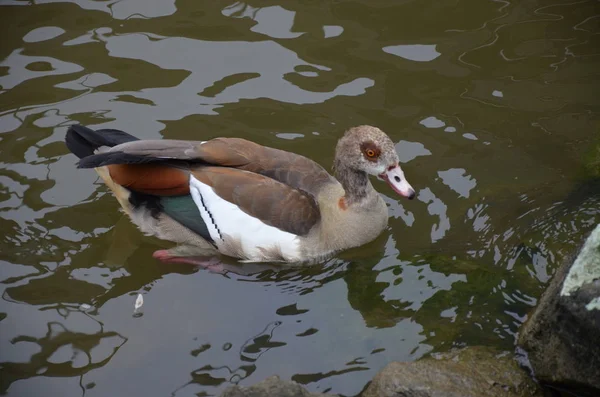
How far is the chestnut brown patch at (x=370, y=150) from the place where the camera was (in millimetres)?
5832

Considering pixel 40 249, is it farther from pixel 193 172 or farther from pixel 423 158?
pixel 423 158

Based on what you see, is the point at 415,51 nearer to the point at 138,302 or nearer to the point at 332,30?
the point at 332,30

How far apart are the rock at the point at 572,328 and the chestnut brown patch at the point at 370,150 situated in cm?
182

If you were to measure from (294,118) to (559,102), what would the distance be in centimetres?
260

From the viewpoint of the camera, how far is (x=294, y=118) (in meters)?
7.25

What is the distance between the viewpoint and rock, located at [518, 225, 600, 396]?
4055 mm

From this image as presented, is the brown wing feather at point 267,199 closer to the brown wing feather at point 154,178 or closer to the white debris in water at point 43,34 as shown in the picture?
the brown wing feather at point 154,178

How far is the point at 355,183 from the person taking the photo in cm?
615

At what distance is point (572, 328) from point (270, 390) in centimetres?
172

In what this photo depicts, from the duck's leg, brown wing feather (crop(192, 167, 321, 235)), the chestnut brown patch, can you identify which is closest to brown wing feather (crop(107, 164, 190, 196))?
brown wing feather (crop(192, 167, 321, 235))

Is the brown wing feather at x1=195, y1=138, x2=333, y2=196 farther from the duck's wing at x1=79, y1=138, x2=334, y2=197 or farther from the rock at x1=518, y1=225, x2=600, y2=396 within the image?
the rock at x1=518, y1=225, x2=600, y2=396

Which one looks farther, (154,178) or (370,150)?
(154,178)

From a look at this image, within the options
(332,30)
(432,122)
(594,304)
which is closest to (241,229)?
(432,122)

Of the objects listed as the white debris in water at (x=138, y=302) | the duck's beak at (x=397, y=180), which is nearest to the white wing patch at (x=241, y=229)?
the white debris in water at (x=138, y=302)
